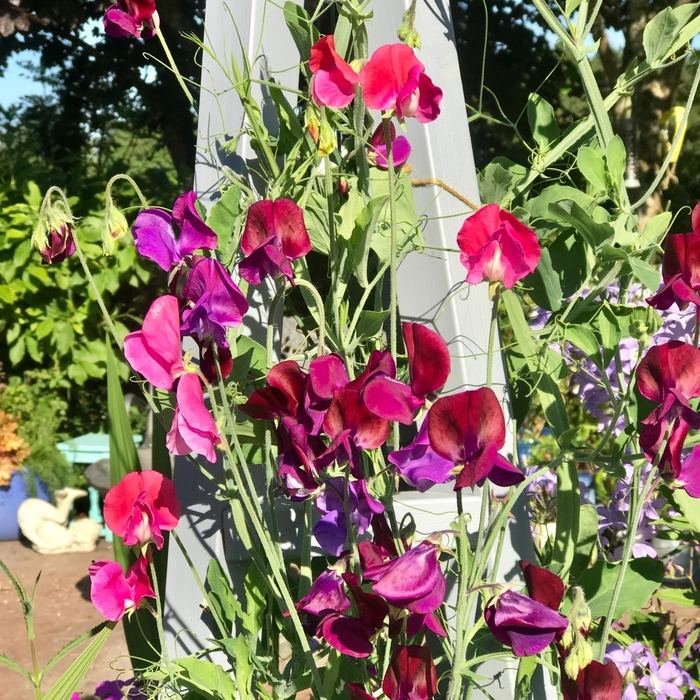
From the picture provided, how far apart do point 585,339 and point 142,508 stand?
1.53 ft

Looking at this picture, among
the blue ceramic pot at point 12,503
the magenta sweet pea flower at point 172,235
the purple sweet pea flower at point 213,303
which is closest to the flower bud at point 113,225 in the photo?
the magenta sweet pea flower at point 172,235

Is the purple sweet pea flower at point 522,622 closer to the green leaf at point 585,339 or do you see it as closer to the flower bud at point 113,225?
the green leaf at point 585,339

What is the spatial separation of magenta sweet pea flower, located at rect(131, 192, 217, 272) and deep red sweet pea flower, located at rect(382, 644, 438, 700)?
0.38 metres

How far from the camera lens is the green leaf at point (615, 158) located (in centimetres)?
81

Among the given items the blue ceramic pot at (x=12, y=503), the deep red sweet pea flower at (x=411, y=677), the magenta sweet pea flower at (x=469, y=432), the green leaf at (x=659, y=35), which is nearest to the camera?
the magenta sweet pea flower at (x=469, y=432)

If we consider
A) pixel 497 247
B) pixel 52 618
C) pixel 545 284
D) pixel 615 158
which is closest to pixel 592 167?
pixel 615 158

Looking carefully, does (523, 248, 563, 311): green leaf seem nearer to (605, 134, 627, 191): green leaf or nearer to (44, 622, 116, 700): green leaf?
(605, 134, 627, 191): green leaf

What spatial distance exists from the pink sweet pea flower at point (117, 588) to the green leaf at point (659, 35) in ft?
2.41

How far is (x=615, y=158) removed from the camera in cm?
82

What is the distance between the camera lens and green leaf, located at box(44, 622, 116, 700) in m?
0.84

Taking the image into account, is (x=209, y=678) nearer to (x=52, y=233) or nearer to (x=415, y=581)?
(x=415, y=581)

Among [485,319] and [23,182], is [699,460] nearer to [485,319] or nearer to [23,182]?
[485,319]

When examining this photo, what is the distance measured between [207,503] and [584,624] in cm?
50

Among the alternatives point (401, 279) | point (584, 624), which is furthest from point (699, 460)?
point (401, 279)
